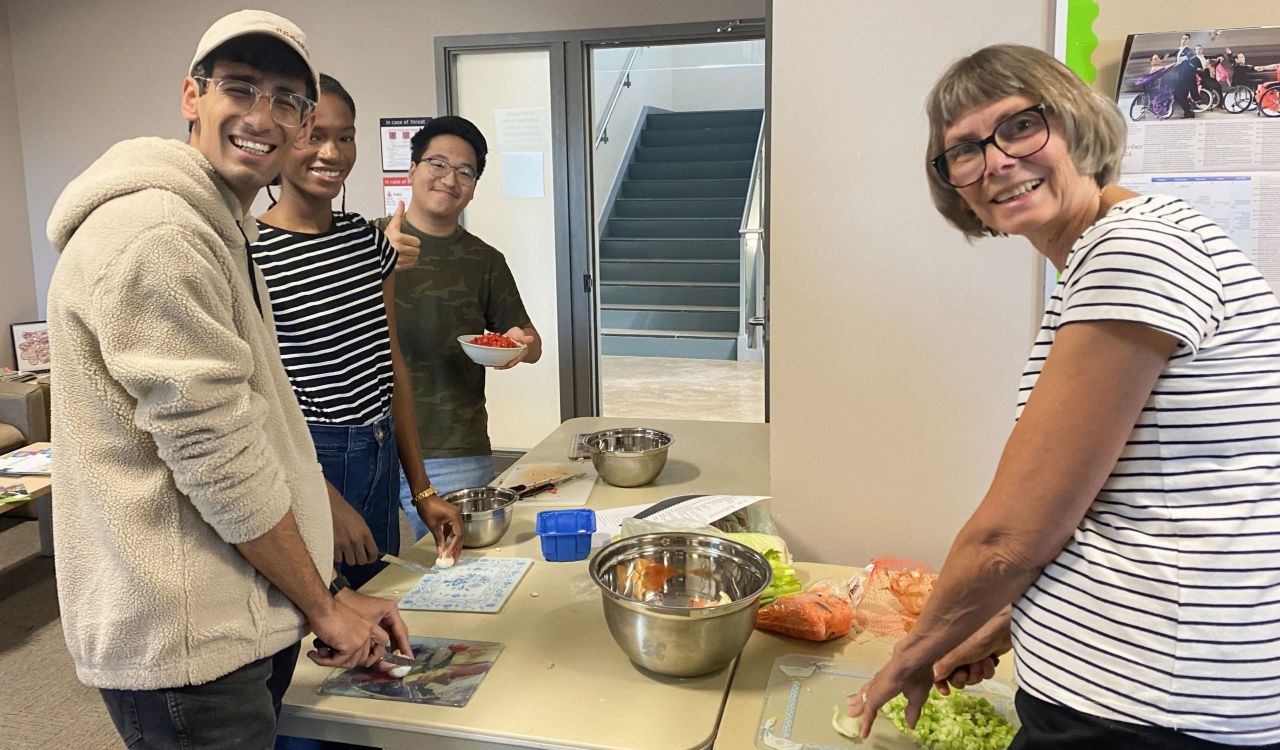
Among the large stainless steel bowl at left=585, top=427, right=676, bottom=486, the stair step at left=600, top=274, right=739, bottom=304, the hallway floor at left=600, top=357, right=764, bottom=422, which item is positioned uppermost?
the stair step at left=600, top=274, right=739, bottom=304

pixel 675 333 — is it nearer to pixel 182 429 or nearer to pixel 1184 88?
pixel 1184 88

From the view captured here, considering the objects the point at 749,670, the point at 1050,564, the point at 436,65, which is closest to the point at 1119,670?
the point at 1050,564

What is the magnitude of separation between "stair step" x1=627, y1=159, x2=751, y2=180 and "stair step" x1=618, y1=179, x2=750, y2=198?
72 mm

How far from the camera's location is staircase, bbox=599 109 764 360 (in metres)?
7.78

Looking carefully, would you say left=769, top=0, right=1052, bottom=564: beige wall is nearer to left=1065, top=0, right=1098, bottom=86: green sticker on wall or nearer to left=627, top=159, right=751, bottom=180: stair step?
left=1065, top=0, right=1098, bottom=86: green sticker on wall

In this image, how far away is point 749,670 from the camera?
4.20 feet

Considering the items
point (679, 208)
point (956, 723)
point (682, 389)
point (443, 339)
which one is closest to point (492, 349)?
point (443, 339)

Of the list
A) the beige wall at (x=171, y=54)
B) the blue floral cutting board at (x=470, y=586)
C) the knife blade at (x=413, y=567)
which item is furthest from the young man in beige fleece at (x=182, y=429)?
the beige wall at (x=171, y=54)

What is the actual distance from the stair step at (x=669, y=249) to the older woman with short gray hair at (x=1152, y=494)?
22.9 ft

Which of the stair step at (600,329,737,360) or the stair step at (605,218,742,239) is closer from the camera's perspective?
the stair step at (600,329,737,360)

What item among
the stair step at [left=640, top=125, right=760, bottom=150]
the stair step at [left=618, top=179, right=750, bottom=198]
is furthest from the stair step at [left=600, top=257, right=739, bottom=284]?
the stair step at [left=640, top=125, right=760, bottom=150]

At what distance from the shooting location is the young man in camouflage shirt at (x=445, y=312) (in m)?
2.19

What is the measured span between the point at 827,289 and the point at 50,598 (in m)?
3.17

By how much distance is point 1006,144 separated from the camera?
0.96m
